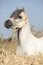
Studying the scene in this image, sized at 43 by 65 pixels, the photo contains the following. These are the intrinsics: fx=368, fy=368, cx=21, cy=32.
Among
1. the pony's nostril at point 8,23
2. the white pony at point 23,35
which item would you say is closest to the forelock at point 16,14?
the white pony at point 23,35

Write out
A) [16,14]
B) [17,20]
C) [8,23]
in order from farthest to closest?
[16,14] < [17,20] < [8,23]

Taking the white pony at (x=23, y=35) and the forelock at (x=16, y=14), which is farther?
the forelock at (x=16, y=14)

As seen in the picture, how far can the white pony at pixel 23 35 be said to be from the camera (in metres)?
7.46

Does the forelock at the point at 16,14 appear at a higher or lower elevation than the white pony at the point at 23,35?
higher

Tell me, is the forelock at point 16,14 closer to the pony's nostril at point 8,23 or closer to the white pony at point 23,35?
the white pony at point 23,35

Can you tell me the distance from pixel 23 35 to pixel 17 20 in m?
0.39

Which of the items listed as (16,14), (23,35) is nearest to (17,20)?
(16,14)

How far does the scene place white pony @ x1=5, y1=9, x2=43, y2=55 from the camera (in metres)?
7.46

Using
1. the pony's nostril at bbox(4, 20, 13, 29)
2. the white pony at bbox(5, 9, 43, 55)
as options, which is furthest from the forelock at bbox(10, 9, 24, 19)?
the pony's nostril at bbox(4, 20, 13, 29)

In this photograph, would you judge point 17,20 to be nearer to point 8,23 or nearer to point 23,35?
point 8,23

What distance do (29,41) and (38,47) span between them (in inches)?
9.2

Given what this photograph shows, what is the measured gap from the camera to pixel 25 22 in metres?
7.71

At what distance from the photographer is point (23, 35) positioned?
778 centimetres

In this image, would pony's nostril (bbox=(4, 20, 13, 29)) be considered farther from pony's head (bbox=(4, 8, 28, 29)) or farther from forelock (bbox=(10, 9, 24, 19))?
forelock (bbox=(10, 9, 24, 19))
